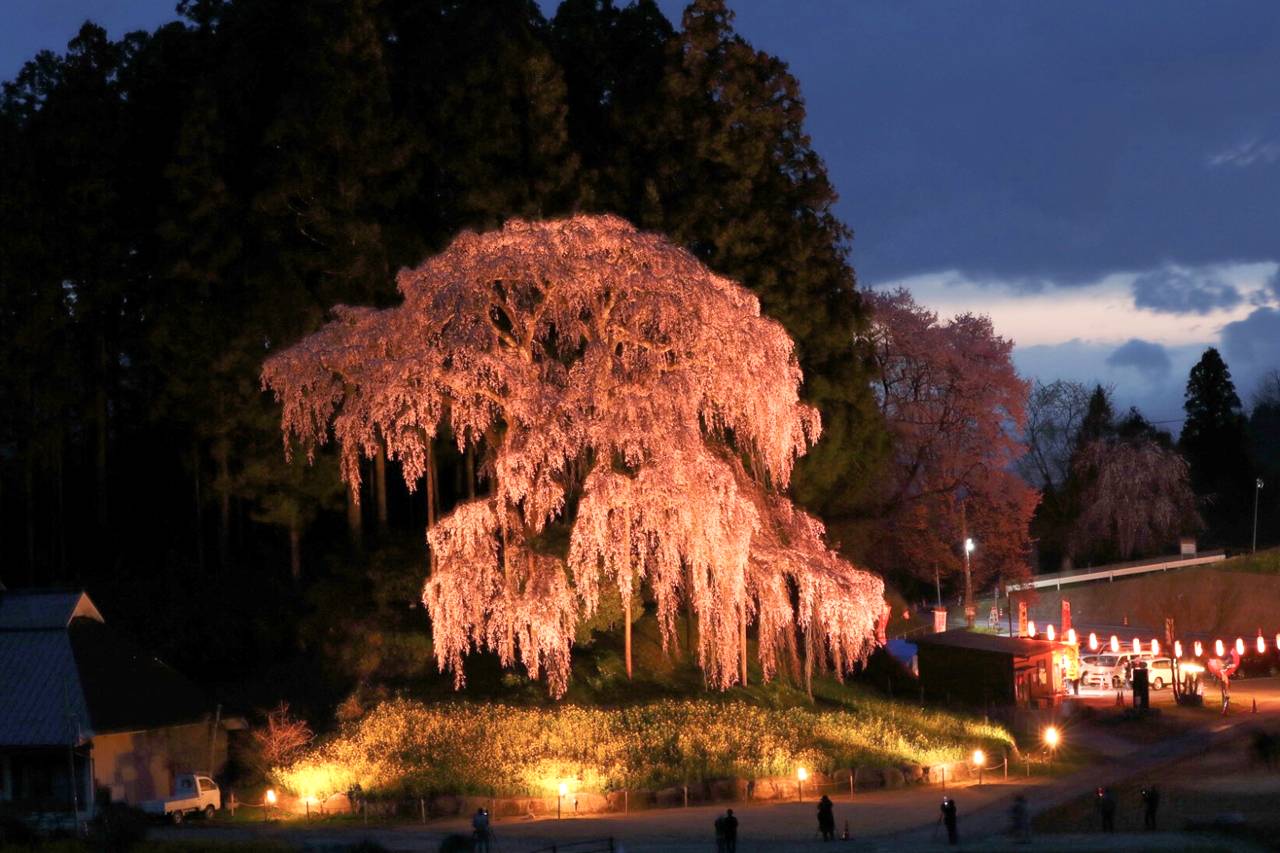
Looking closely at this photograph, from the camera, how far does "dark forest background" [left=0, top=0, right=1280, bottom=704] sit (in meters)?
40.0

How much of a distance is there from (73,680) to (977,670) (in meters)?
29.0

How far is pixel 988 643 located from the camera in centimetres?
4953

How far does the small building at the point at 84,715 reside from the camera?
101 ft

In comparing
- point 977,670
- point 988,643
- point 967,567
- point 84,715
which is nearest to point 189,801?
point 84,715

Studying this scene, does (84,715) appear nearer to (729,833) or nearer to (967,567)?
(729,833)

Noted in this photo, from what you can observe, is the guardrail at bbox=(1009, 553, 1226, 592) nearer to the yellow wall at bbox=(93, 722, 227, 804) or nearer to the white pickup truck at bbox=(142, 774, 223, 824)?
the yellow wall at bbox=(93, 722, 227, 804)

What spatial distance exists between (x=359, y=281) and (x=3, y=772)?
15.5 metres

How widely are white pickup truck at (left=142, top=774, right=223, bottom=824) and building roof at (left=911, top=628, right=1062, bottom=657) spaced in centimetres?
2545

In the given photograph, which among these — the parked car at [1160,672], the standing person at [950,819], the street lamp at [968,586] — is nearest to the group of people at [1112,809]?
the standing person at [950,819]

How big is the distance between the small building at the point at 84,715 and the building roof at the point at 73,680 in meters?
0.02

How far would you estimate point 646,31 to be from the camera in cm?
4850

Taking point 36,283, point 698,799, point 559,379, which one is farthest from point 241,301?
point 698,799

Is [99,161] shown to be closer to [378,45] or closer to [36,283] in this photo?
A: [36,283]

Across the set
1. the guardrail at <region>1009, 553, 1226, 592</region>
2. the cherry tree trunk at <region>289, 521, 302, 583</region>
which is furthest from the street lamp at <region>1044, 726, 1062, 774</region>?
the guardrail at <region>1009, 553, 1226, 592</region>
